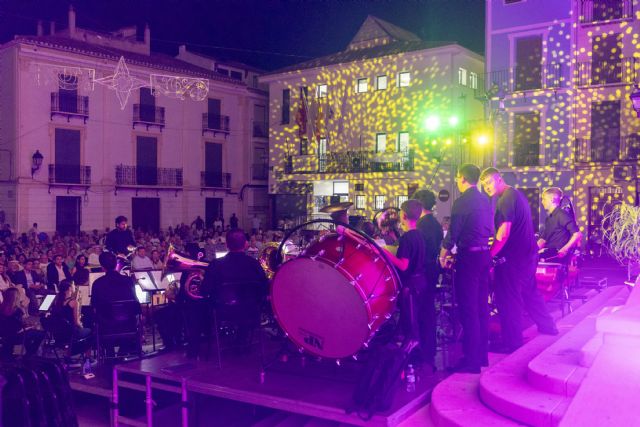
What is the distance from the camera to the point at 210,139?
1240 inches

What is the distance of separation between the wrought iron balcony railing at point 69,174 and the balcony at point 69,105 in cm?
202

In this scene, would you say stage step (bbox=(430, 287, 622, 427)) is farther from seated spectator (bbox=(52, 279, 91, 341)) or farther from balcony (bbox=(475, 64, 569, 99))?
balcony (bbox=(475, 64, 569, 99))

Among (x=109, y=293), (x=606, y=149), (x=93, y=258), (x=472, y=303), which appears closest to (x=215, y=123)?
(x=606, y=149)

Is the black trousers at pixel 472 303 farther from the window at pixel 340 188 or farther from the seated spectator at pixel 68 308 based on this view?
the window at pixel 340 188

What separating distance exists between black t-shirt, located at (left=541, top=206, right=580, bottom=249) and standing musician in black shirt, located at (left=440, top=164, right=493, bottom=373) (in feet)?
8.59

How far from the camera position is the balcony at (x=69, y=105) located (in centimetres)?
2525

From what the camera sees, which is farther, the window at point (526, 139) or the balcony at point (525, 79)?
the window at point (526, 139)

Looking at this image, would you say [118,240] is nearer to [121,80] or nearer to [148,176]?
[121,80]

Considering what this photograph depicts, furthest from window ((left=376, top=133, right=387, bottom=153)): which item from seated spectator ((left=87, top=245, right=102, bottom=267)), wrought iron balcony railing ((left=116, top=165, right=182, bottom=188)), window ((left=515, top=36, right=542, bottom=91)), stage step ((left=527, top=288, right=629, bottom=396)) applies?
Result: stage step ((left=527, top=288, right=629, bottom=396))

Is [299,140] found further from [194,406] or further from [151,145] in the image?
[194,406]

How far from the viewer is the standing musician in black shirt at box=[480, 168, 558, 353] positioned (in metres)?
5.64

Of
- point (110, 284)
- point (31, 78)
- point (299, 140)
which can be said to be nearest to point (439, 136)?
point (299, 140)

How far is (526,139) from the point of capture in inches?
938

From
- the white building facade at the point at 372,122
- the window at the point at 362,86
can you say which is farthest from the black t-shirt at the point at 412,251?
the window at the point at 362,86
